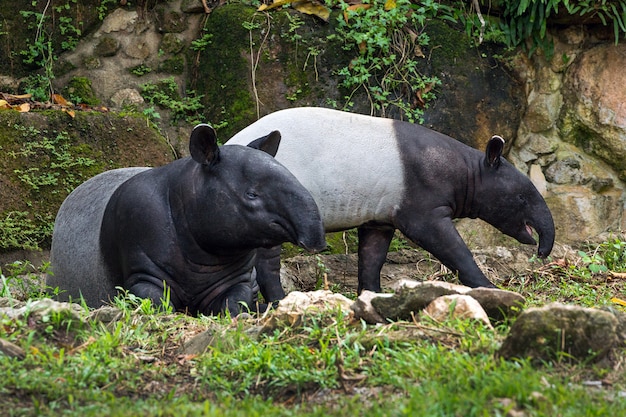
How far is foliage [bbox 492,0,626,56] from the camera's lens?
9.48 m

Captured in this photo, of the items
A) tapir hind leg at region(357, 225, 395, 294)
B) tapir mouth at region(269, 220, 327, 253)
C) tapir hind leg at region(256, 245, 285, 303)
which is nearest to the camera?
tapir mouth at region(269, 220, 327, 253)

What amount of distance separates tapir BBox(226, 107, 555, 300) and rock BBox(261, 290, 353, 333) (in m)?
2.64

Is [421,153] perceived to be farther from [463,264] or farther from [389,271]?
[389,271]

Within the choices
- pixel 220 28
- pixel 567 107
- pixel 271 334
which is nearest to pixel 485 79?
pixel 567 107

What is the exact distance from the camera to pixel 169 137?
905 centimetres

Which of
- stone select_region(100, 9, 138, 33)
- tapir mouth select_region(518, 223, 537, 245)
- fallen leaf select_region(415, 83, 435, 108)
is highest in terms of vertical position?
stone select_region(100, 9, 138, 33)

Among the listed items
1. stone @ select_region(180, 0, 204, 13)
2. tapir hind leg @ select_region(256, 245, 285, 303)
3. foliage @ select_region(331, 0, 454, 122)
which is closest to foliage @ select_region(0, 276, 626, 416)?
tapir hind leg @ select_region(256, 245, 285, 303)

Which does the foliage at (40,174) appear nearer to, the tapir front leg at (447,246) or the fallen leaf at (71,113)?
the fallen leaf at (71,113)

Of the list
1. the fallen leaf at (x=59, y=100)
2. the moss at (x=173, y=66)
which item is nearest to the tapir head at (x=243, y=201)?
the fallen leaf at (x=59, y=100)

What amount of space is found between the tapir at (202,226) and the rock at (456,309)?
46.2 inches

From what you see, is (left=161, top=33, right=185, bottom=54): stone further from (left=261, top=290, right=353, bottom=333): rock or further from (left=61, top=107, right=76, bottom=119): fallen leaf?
(left=261, top=290, right=353, bottom=333): rock

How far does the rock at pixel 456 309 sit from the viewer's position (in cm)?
423

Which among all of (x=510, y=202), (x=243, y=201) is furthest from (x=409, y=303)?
(x=510, y=202)

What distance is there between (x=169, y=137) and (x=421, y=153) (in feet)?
8.72
